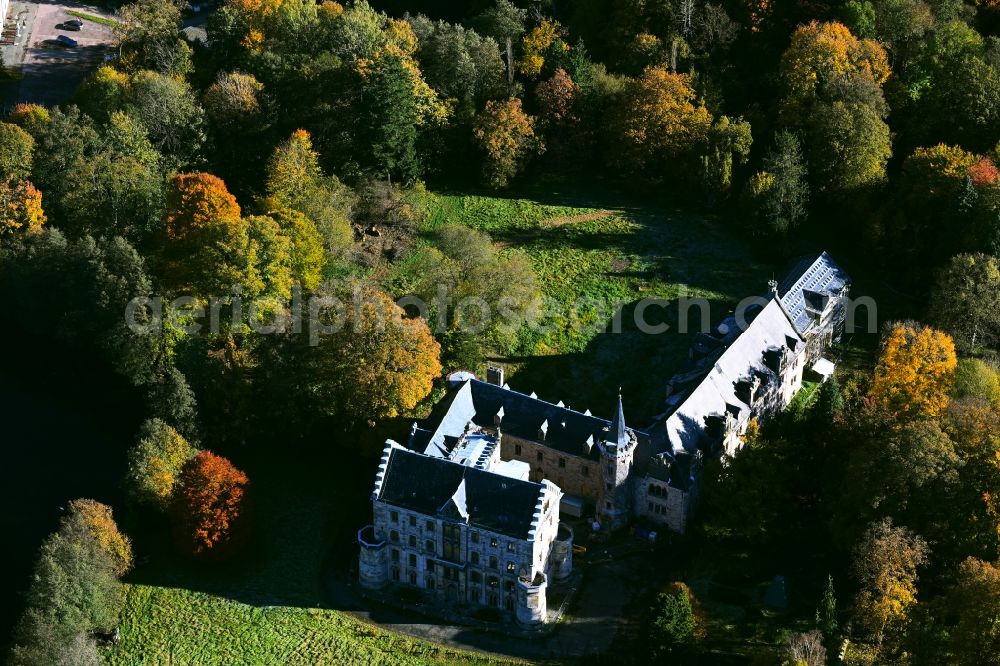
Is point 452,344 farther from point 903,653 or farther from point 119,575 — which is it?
point 903,653

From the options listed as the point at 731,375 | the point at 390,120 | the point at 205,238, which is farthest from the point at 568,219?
the point at 205,238

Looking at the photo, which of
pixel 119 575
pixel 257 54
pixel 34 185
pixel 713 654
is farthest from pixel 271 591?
pixel 257 54

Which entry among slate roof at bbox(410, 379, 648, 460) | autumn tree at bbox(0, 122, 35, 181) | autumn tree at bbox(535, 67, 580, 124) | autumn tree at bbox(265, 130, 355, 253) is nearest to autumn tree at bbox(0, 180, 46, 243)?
autumn tree at bbox(0, 122, 35, 181)

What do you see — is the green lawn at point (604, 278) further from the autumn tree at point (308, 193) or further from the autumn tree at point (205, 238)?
the autumn tree at point (205, 238)

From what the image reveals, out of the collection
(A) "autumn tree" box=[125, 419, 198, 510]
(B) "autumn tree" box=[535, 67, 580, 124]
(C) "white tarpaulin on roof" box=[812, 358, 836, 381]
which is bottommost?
(A) "autumn tree" box=[125, 419, 198, 510]

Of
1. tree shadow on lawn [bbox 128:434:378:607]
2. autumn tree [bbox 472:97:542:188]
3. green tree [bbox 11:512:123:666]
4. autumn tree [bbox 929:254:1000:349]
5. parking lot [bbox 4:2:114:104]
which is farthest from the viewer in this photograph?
parking lot [bbox 4:2:114:104]

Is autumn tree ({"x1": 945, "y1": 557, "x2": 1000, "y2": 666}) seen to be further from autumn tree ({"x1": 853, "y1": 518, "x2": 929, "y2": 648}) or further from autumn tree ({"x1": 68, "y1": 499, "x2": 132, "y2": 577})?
autumn tree ({"x1": 68, "y1": 499, "x2": 132, "y2": 577})
